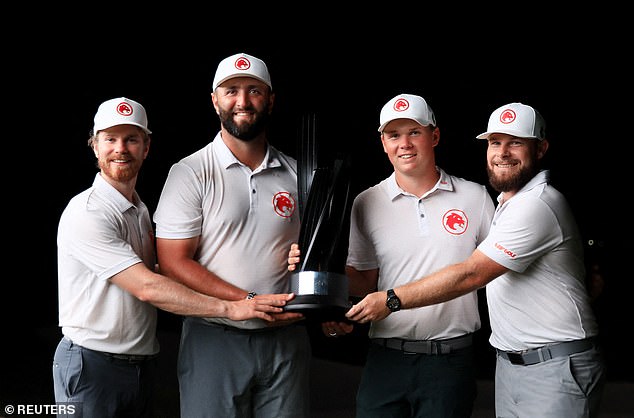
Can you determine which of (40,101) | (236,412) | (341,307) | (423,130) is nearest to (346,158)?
(423,130)

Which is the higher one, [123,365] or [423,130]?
[423,130]

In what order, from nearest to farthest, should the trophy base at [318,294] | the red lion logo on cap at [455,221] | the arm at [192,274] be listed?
the trophy base at [318,294] → the arm at [192,274] → the red lion logo on cap at [455,221]

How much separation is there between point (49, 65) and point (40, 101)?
329 mm

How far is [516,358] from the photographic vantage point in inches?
112

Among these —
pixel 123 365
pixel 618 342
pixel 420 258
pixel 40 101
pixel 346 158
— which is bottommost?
pixel 618 342

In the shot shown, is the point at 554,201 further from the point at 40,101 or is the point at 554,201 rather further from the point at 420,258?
the point at 40,101

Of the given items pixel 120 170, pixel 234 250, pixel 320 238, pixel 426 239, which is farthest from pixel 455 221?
pixel 120 170

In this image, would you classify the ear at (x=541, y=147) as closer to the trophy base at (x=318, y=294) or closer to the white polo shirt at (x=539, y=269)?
the white polo shirt at (x=539, y=269)

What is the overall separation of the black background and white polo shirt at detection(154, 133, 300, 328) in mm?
4257

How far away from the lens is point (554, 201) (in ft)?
9.26

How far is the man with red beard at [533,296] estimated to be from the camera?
2.75m

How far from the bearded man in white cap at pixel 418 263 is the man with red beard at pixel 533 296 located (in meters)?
0.14

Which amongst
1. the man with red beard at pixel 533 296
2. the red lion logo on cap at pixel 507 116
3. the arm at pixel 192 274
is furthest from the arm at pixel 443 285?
the red lion logo on cap at pixel 507 116

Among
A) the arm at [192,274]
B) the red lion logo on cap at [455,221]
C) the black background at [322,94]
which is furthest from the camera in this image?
the black background at [322,94]
